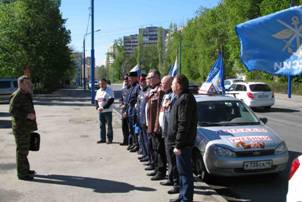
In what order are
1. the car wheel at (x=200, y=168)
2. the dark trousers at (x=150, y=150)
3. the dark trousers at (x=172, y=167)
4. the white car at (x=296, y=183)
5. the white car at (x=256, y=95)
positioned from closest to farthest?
the white car at (x=296, y=183)
the dark trousers at (x=172, y=167)
the car wheel at (x=200, y=168)
the dark trousers at (x=150, y=150)
the white car at (x=256, y=95)

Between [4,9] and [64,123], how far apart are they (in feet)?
114

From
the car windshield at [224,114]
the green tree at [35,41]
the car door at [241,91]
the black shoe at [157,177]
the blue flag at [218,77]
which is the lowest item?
the black shoe at [157,177]

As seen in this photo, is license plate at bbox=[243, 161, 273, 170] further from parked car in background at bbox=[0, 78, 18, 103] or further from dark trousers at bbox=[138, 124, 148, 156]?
parked car in background at bbox=[0, 78, 18, 103]

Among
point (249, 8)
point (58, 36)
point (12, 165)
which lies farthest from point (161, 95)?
point (58, 36)

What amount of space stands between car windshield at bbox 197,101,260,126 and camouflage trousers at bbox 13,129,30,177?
10.6 ft

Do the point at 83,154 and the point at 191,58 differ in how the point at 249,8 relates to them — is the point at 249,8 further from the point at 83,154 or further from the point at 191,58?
the point at 83,154

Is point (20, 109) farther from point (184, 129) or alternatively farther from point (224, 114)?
point (224, 114)

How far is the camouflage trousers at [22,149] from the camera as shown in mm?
9148

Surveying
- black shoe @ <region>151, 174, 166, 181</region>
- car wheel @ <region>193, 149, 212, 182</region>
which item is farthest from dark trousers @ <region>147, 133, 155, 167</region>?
car wheel @ <region>193, 149, 212, 182</region>

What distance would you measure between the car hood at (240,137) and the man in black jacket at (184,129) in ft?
6.22

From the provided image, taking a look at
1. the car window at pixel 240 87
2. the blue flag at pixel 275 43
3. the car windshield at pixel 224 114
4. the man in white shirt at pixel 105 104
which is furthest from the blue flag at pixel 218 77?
A: the car window at pixel 240 87

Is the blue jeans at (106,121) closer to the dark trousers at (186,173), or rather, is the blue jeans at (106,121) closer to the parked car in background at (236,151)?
the parked car in background at (236,151)

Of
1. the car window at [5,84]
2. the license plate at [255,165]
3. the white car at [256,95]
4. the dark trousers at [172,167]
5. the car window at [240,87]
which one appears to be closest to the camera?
the dark trousers at [172,167]

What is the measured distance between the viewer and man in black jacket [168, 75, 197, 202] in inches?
271
